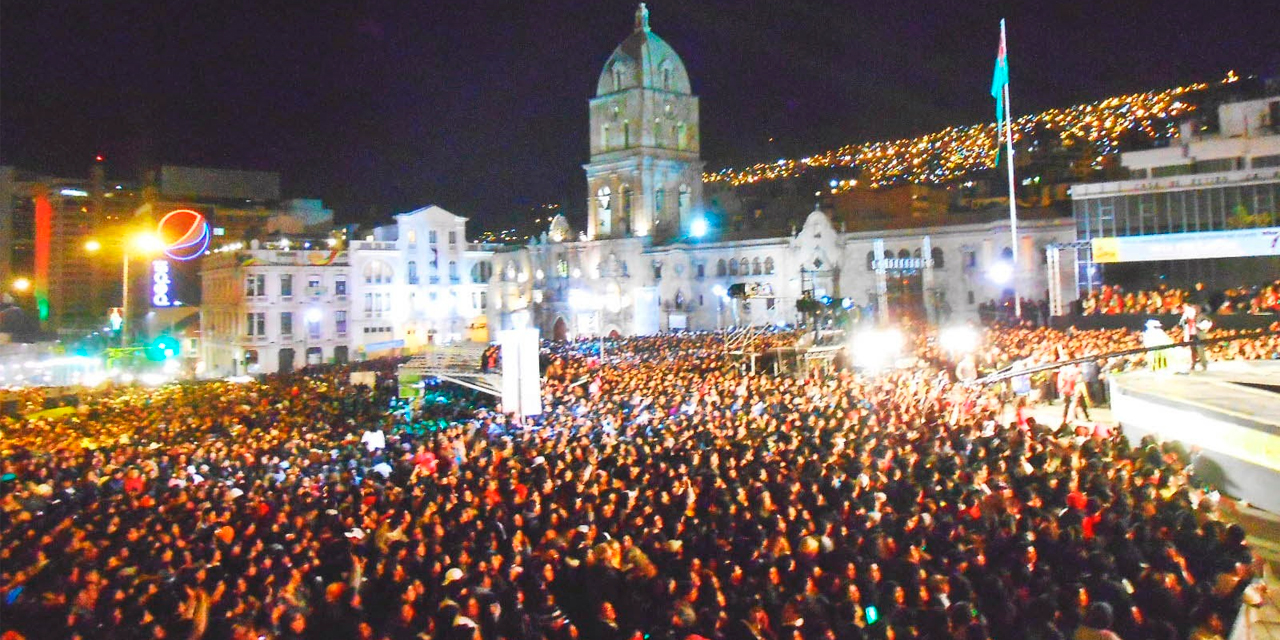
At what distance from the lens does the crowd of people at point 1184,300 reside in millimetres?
26875

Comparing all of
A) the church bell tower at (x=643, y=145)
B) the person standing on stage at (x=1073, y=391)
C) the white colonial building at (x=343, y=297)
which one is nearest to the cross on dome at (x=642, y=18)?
the church bell tower at (x=643, y=145)

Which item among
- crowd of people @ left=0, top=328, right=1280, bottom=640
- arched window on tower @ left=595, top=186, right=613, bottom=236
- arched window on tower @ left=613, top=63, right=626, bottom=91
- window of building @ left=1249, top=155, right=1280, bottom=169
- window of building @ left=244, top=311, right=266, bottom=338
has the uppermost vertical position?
arched window on tower @ left=613, top=63, right=626, bottom=91

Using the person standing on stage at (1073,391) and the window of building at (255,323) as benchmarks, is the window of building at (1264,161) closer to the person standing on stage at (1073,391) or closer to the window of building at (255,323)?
the person standing on stage at (1073,391)

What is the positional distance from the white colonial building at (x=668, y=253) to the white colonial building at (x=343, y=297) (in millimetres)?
3290

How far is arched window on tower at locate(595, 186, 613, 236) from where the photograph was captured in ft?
195

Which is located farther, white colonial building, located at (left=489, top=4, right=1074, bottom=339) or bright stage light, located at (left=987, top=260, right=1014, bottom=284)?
white colonial building, located at (left=489, top=4, right=1074, bottom=339)

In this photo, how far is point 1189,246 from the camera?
32.4m

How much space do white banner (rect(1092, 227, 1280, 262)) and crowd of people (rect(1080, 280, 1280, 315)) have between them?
3.71 ft

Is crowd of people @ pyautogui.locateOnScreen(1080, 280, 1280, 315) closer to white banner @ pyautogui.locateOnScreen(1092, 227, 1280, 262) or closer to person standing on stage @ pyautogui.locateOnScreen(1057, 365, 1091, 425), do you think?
white banner @ pyautogui.locateOnScreen(1092, 227, 1280, 262)

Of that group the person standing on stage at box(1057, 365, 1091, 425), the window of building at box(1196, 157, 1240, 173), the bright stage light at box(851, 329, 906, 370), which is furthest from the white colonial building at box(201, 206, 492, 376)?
the person standing on stage at box(1057, 365, 1091, 425)

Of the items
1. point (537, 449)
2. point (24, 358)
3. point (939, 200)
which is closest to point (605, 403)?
point (537, 449)

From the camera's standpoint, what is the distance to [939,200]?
55.7 meters

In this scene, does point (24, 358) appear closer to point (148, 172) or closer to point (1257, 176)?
point (148, 172)

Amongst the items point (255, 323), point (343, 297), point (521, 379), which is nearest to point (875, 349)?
point (521, 379)
